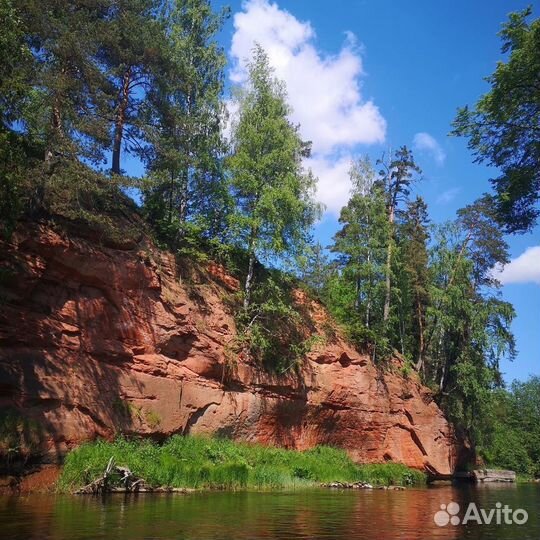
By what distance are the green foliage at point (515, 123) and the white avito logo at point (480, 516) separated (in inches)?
385

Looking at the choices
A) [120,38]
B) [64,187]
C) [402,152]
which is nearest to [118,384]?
[64,187]

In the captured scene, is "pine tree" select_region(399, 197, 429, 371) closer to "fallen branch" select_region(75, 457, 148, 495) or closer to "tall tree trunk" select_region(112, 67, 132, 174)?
"tall tree trunk" select_region(112, 67, 132, 174)

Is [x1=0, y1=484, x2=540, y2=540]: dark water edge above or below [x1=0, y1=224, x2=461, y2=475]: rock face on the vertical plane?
below

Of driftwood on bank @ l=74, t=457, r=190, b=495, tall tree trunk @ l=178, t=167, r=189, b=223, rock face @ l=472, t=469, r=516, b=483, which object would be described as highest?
tall tree trunk @ l=178, t=167, r=189, b=223

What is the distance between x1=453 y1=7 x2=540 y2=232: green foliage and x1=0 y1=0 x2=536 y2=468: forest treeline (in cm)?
60

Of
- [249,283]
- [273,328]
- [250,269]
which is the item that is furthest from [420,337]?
→ [250,269]

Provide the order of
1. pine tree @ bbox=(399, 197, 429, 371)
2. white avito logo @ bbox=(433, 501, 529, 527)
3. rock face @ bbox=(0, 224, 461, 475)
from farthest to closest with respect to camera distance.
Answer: pine tree @ bbox=(399, 197, 429, 371), rock face @ bbox=(0, 224, 461, 475), white avito logo @ bbox=(433, 501, 529, 527)

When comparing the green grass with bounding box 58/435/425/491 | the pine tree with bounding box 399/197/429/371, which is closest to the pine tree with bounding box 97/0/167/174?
the green grass with bounding box 58/435/425/491

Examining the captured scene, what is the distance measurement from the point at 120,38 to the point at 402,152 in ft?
93.4

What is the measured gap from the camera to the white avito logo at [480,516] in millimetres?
13172

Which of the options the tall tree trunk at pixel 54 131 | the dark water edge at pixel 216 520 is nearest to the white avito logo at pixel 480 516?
the dark water edge at pixel 216 520

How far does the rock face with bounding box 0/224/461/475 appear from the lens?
19297 millimetres

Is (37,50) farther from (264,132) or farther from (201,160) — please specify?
(264,132)

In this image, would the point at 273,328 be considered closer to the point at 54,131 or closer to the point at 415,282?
the point at 54,131
